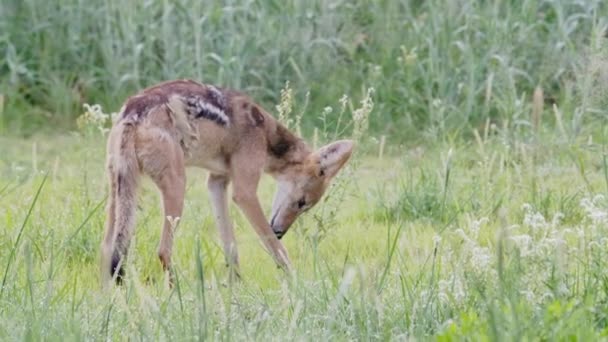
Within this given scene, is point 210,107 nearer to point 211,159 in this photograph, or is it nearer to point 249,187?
Result: point 211,159

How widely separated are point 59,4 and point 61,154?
1.83 m

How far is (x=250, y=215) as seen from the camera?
8344 mm

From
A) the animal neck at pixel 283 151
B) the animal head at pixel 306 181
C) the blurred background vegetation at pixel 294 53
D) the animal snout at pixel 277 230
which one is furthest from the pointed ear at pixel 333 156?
the blurred background vegetation at pixel 294 53

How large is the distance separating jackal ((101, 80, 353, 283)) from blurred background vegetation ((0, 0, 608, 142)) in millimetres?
2453

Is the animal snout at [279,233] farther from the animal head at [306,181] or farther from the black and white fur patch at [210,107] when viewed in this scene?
the black and white fur patch at [210,107]

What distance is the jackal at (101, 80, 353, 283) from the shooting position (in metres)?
7.41

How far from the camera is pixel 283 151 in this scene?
8.92 meters

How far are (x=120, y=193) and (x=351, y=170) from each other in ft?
4.12

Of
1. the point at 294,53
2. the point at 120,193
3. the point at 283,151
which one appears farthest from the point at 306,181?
the point at 294,53

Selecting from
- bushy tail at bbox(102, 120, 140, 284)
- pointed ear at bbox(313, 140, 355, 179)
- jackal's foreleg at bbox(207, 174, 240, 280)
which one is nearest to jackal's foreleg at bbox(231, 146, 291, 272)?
jackal's foreleg at bbox(207, 174, 240, 280)

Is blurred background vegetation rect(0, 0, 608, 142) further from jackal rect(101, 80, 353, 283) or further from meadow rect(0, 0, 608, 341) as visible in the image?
jackal rect(101, 80, 353, 283)

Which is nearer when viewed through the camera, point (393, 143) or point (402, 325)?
point (402, 325)

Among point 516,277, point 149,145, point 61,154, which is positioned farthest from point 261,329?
point 61,154

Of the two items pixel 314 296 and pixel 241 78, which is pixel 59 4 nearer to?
pixel 241 78
